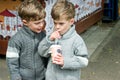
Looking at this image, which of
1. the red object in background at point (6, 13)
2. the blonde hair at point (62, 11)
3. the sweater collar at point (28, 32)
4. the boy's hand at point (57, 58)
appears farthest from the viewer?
the red object in background at point (6, 13)

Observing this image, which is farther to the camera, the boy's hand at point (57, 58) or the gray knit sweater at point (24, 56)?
the gray knit sweater at point (24, 56)

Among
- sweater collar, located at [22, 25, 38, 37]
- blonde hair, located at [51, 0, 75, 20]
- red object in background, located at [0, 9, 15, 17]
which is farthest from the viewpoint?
red object in background, located at [0, 9, 15, 17]

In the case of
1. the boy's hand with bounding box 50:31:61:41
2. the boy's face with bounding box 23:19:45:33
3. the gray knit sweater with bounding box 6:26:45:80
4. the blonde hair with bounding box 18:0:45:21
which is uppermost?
the blonde hair with bounding box 18:0:45:21

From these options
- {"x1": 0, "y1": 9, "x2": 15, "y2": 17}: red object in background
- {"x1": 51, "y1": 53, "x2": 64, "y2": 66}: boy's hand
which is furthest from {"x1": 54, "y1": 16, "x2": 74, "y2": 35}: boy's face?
{"x1": 0, "y1": 9, "x2": 15, "y2": 17}: red object in background

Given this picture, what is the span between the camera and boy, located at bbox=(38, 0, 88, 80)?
9.20ft

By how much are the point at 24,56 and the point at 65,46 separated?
15.3 inches

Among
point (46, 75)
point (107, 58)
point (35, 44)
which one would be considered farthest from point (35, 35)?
point (107, 58)

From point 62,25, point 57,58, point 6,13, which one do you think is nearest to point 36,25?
point 62,25

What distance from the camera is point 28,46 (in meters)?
2.94

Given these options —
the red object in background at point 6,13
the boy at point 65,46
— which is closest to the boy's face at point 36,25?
the boy at point 65,46

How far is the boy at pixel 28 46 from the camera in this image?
9.42ft

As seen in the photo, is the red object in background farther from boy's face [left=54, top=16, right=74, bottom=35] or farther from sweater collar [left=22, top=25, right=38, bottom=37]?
boy's face [left=54, top=16, right=74, bottom=35]

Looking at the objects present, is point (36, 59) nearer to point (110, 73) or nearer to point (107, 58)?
point (110, 73)

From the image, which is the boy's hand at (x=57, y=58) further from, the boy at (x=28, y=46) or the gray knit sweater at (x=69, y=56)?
the boy at (x=28, y=46)
